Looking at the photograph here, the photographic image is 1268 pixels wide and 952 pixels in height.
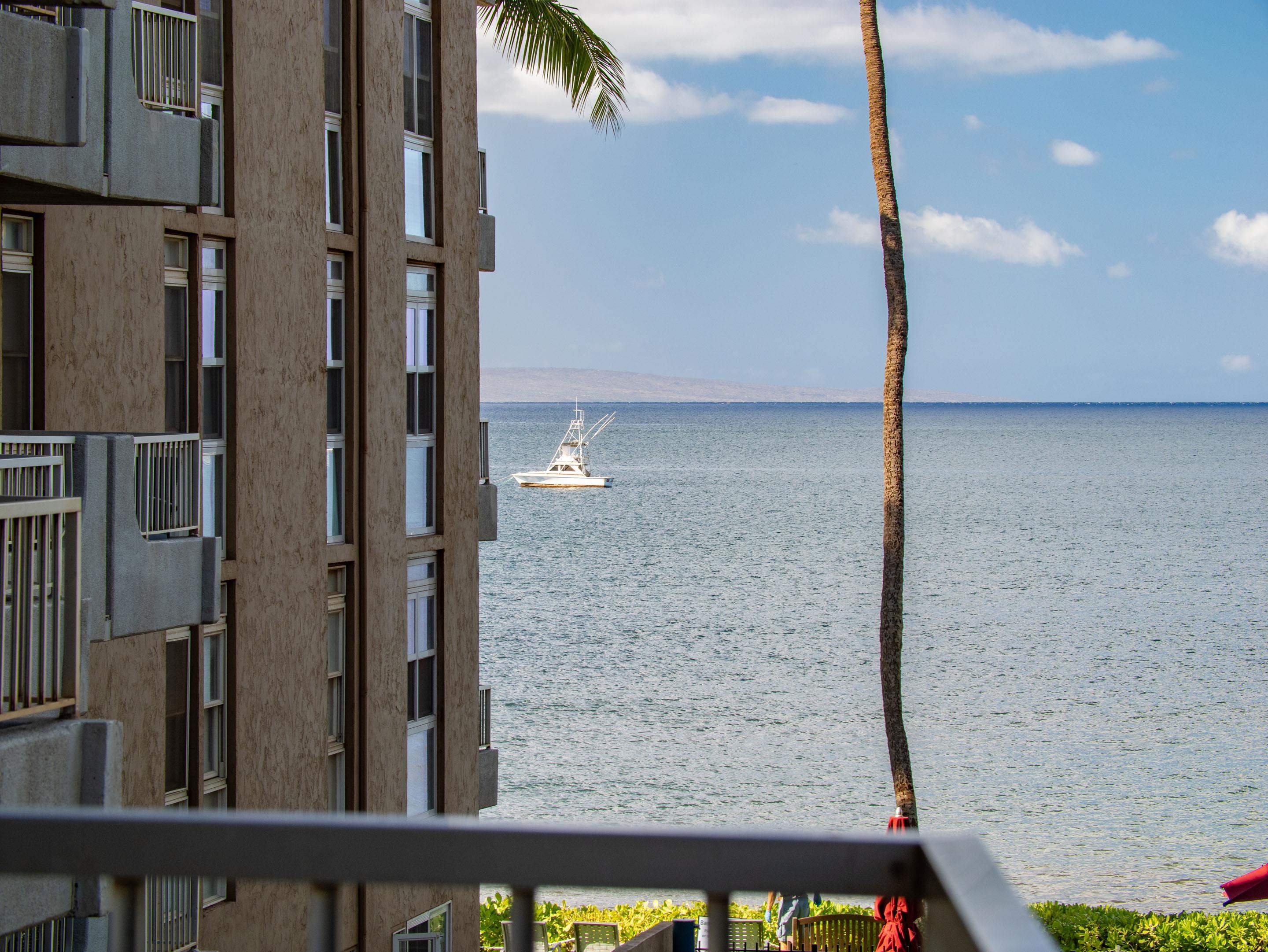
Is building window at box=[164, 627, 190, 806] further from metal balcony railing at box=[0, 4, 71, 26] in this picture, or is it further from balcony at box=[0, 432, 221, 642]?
metal balcony railing at box=[0, 4, 71, 26]

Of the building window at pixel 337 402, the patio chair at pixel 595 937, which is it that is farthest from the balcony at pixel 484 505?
the patio chair at pixel 595 937

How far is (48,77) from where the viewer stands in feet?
25.1

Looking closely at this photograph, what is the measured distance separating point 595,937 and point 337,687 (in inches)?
258

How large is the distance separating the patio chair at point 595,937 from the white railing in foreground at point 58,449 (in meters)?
12.5

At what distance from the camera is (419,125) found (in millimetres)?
16062

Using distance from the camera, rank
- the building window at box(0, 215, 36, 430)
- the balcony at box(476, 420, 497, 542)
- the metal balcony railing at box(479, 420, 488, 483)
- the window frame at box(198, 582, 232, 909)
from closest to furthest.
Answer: the building window at box(0, 215, 36, 430), the window frame at box(198, 582, 232, 909), the balcony at box(476, 420, 497, 542), the metal balcony railing at box(479, 420, 488, 483)

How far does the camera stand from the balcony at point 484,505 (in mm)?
17219

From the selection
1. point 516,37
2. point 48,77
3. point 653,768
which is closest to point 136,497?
point 48,77

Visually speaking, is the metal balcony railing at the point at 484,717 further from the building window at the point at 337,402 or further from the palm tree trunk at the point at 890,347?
the palm tree trunk at the point at 890,347

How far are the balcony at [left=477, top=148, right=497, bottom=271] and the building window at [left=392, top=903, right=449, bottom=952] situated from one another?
775cm

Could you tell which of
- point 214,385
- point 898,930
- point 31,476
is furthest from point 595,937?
point 31,476

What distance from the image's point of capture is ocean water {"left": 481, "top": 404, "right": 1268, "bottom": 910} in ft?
121

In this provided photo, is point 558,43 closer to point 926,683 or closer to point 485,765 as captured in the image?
point 485,765

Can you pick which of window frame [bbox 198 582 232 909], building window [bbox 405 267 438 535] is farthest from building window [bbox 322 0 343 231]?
window frame [bbox 198 582 232 909]
